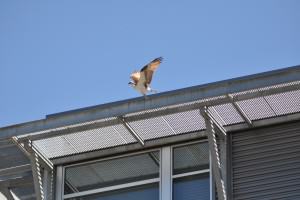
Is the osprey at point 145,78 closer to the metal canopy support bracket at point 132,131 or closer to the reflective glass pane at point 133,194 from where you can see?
the metal canopy support bracket at point 132,131

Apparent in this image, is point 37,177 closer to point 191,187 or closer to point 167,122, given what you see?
point 167,122

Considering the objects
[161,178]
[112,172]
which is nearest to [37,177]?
[112,172]

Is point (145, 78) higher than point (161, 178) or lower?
higher

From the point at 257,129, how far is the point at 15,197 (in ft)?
20.5

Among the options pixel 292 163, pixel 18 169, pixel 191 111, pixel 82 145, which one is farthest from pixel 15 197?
pixel 292 163

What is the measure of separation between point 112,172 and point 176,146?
1.62m

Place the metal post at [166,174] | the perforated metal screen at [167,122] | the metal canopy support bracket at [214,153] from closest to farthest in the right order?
the metal canopy support bracket at [214,153] → the perforated metal screen at [167,122] → the metal post at [166,174]

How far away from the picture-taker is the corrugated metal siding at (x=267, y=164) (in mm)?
24906

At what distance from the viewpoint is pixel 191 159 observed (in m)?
26.3

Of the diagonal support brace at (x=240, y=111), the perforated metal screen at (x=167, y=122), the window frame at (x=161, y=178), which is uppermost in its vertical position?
the perforated metal screen at (x=167, y=122)

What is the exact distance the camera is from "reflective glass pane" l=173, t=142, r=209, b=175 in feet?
85.7

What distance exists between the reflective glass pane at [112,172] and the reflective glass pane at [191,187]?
2.02 ft

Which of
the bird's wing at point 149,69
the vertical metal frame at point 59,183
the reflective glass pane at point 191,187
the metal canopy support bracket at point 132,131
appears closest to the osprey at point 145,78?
the bird's wing at point 149,69

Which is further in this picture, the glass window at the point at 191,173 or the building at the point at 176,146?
the glass window at the point at 191,173
